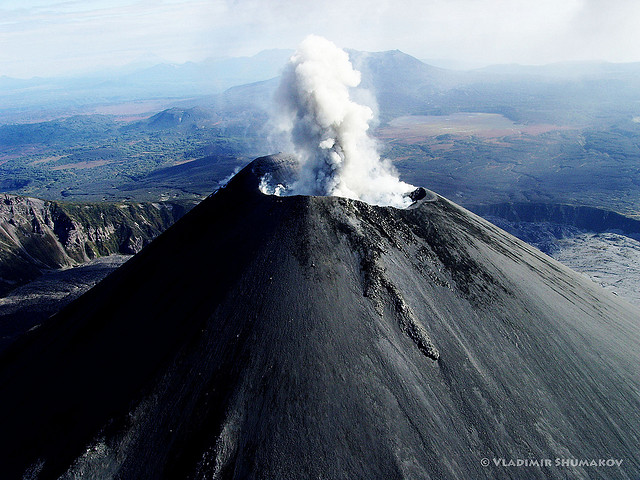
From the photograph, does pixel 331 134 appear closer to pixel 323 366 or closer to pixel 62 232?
pixel 323 366

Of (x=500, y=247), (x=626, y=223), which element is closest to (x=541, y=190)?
(x=626, y=223)

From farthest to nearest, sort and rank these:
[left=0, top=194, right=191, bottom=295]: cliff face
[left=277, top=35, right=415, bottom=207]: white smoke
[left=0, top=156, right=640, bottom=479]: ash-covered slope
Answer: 1. [left=0, top=194, right=191, bottom=295]: cliff face
2. [left=277, top=35, right=415, bottom=207]: white smoke
3. [left=0, top=156, right=640, bottom=479]: ash-covered slope

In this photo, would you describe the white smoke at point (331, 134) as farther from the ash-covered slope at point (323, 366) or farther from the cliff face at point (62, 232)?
the cliff face at point (62, 232)

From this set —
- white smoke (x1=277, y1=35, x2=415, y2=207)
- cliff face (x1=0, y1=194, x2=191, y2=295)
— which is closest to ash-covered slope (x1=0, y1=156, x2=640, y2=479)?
white smoke (x1=277, y1=35, x2=415, y2=207)

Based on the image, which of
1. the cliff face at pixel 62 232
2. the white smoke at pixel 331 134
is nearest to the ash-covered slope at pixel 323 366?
the white smoke at pixel 331 134

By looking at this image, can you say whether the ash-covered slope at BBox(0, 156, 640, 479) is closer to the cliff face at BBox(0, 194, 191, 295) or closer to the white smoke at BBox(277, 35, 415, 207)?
the white smoke at BBox(277, 35, 415, 207)

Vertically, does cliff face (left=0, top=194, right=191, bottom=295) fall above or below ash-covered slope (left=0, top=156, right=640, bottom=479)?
below
